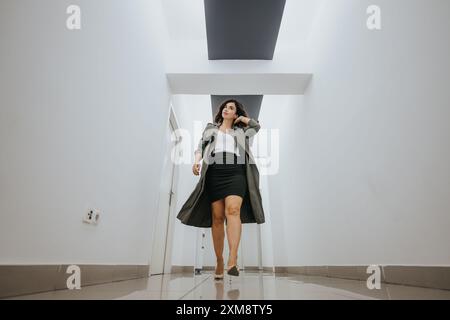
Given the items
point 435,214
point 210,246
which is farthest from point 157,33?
point 210,246

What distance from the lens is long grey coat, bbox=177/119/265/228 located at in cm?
191

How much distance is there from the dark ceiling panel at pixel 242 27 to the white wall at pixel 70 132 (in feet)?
2.26

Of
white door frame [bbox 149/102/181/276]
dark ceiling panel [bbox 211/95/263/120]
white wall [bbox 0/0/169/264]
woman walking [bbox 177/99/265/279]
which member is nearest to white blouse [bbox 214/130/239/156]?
woman walking [bbox 177/99/265/279]

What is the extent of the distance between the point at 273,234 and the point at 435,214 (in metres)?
3.42

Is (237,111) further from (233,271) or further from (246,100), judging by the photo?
(246,100)

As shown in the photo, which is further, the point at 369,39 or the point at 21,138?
the point at 369,39

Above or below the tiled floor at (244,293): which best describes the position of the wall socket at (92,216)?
above

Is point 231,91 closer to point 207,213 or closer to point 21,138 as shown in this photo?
point 207,213

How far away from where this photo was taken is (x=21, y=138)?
2.66ft

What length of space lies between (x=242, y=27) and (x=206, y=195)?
158 cm

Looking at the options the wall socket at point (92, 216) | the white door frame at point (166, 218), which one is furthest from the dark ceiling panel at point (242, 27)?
the wall socket at point (92, 216)

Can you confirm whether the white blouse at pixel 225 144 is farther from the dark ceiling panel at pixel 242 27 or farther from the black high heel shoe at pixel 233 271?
the dark ceiling panel at pixel 242 27

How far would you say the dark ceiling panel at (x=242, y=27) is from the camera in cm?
222

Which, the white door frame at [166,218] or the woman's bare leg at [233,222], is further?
the white door frame at [166,218]
